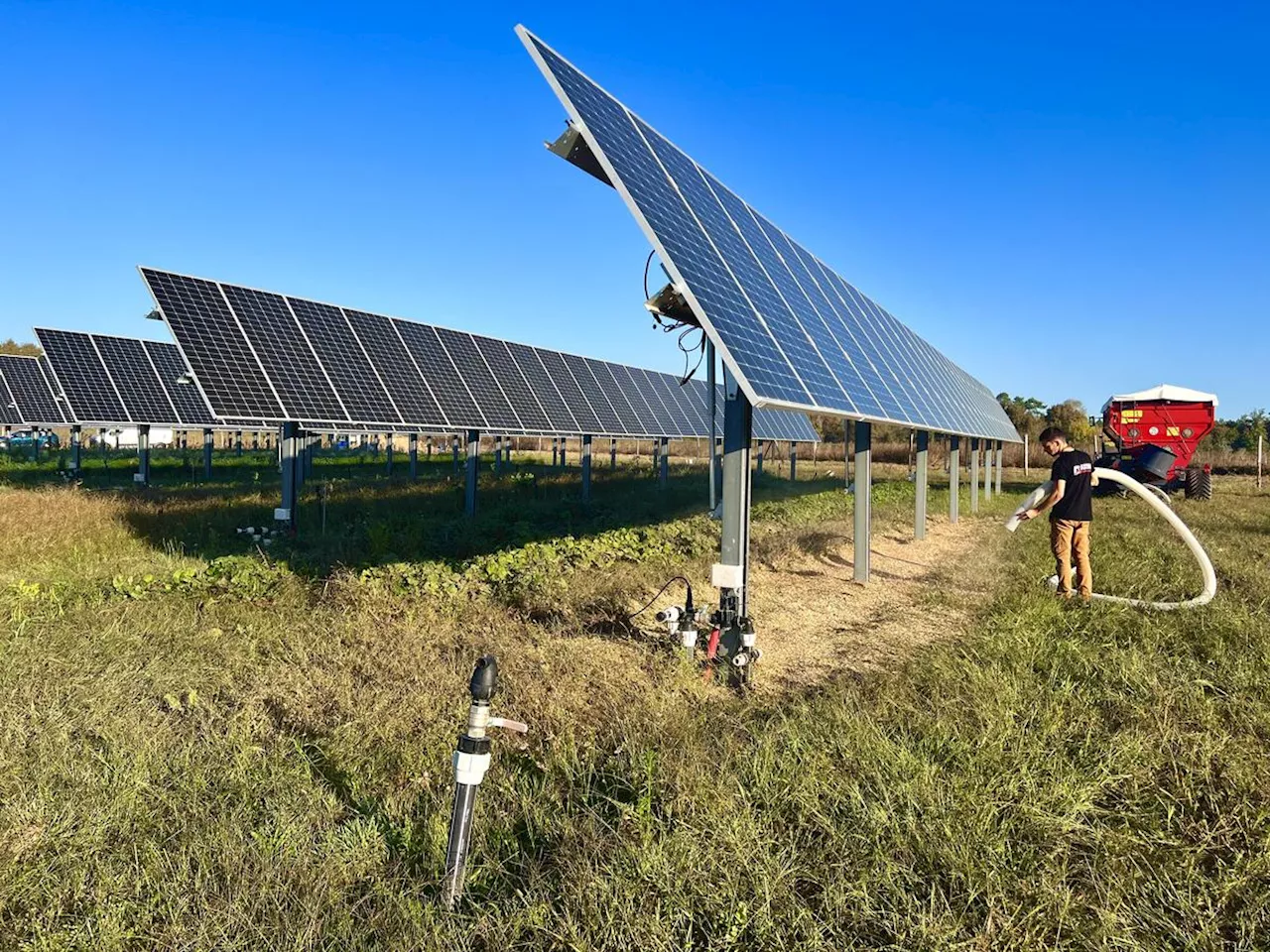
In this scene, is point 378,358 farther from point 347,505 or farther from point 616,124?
point 616,124

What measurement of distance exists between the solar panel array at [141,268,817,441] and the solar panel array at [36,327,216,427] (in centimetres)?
810

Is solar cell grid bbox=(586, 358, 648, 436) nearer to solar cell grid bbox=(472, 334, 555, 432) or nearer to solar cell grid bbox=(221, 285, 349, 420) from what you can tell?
solar cell grid bbox=(472, 334, 555, 432)

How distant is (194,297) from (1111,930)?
14310 millimetres

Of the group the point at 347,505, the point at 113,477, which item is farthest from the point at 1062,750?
the point at 113,477

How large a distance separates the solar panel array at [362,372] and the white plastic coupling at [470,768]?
29.9 ft

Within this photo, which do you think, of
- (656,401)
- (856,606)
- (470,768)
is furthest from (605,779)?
(656,401)

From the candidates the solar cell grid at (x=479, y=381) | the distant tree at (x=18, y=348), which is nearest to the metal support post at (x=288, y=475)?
the solar cell grid at (x=479, y=381)

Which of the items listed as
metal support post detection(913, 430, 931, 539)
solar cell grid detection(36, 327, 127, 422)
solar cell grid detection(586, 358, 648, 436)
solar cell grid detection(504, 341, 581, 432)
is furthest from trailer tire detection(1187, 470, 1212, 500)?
solar cell grid detection(36, 327, 127, 422)

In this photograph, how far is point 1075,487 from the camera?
8.23 meters

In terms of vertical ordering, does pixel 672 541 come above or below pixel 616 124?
below

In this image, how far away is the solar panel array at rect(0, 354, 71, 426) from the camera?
85.6ft

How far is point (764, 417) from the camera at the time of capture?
26234 mm

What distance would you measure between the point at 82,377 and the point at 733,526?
77.7 ft

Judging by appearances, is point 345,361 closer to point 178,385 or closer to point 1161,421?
point 178,385
